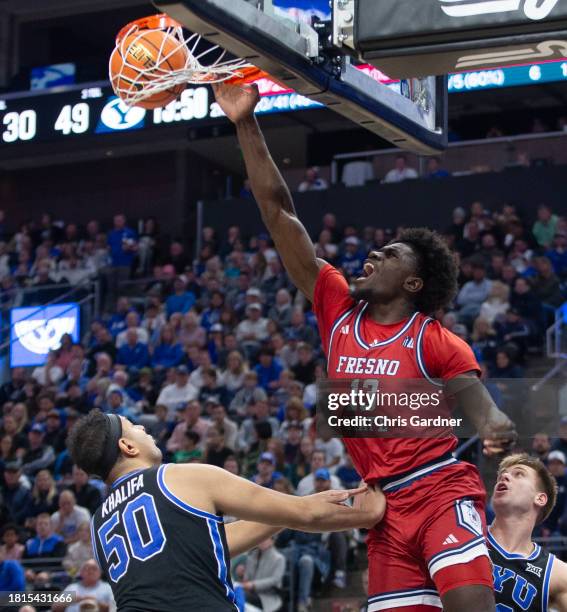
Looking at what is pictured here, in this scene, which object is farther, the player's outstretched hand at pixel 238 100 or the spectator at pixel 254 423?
the spectator at pixel 254 423

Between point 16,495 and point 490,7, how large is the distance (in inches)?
372

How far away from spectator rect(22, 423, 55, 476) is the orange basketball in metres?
8.20

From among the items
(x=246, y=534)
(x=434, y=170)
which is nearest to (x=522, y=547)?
(x=246, y=534)

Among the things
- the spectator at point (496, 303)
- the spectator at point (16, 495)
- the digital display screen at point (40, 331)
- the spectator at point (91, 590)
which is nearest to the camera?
the spectator at point (91, 590)

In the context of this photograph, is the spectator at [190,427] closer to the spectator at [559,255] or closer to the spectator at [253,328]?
the spectator at [253,328]

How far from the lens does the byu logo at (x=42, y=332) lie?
17.3 m

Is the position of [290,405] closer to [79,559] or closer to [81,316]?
[79,559]

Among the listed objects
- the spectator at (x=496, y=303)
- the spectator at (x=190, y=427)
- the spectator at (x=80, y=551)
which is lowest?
the spectator at (x=80, y=551)

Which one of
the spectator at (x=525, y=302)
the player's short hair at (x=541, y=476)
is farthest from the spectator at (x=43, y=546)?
the player's short hair at (x=541, y=476)

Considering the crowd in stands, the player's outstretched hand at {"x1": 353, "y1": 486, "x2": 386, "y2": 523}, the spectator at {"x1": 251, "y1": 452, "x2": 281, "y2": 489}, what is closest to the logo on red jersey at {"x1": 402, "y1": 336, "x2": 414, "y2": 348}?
the player's outstretched hand at {"x1": 353, "y1": 486, "x2": 386, "y2": 523}

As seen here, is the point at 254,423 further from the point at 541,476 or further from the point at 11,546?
the point at 541,476

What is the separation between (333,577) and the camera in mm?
10109

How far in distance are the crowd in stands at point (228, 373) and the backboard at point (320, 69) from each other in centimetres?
486

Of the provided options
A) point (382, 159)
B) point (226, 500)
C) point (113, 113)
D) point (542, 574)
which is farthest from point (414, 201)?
point (226, 500)
